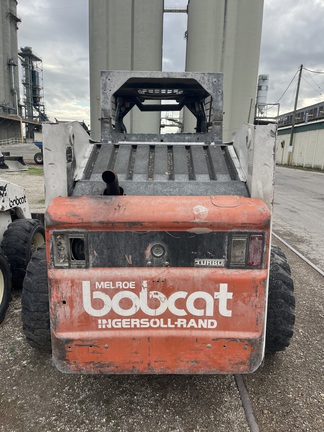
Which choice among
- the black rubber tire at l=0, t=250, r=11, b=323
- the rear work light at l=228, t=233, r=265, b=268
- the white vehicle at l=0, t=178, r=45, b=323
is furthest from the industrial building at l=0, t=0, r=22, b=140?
the rear work light at l=228, t=233, r=265, b=268

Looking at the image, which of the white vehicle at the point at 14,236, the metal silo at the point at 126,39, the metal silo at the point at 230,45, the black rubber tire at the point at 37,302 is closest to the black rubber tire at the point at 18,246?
the white vehicle at the point at 14,236

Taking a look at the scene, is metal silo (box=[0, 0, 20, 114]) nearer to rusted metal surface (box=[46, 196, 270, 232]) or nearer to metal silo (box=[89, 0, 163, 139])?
metal silo (box=[89, 0, 163, 139])

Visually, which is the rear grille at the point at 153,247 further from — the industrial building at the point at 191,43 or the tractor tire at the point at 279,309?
the industrial building at the point at 191,43

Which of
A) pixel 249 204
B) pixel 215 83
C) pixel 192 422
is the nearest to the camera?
pixel 249 204

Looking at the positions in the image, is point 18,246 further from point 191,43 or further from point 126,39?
point 191,43

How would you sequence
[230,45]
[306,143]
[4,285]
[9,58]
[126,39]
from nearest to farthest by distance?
1. [4,285]
2. [126,39]
3. [230,45]
4. [306,143]
5. [9,58]

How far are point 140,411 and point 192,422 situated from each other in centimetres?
36

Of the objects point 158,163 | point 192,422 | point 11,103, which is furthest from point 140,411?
point 11,103

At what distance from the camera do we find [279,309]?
2635 millimetres

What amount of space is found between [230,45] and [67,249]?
2529cm

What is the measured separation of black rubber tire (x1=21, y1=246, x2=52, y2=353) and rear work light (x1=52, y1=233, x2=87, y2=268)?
1.92 ft

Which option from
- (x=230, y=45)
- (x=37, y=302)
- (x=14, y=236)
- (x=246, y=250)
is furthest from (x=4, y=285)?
(x=230, y=45)

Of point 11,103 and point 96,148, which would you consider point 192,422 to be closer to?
point 96,148

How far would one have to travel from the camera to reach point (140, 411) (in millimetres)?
2422
